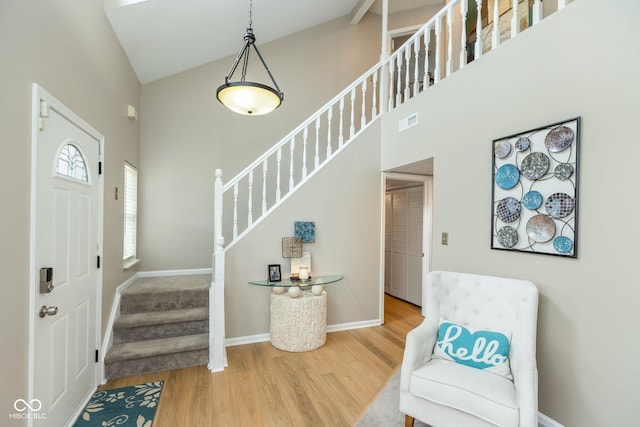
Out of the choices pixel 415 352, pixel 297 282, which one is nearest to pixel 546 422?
pixel 415 352

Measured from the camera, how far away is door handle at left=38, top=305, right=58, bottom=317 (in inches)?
69.6

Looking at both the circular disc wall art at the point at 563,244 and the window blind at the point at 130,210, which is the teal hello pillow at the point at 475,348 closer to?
the circular disc wall art at the point at 563,244

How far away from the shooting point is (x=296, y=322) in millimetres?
3332

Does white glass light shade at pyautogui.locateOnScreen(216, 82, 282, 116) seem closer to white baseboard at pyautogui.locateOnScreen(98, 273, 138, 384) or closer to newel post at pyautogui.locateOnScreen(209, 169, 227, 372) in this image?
newel post at pyautogui.locateOnScreen(209, 169, 227, 372)

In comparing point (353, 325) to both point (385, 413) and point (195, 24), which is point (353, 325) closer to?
point (385, 413)

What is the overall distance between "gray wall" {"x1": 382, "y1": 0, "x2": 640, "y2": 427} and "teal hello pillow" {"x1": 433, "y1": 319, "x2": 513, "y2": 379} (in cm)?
37

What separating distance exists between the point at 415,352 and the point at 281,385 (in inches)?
52.8

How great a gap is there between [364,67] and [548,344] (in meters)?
5.17

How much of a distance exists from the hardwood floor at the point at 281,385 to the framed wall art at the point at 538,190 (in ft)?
5.75

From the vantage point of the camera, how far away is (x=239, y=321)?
3516mm

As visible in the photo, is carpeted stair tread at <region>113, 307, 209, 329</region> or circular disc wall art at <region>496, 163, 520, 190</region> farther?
carpeted stair tread at <region>113, 307, 209, 329</region>

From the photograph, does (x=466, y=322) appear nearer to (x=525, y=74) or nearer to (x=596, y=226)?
(x=596, y=226)

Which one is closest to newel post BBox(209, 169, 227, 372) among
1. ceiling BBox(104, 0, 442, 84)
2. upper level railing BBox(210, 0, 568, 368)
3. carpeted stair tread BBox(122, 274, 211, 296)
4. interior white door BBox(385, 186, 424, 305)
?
upper level railing BBox(210, 0, 568, 368)

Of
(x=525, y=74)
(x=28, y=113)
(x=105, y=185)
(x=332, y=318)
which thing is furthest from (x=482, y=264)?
(x=105, y=185)
